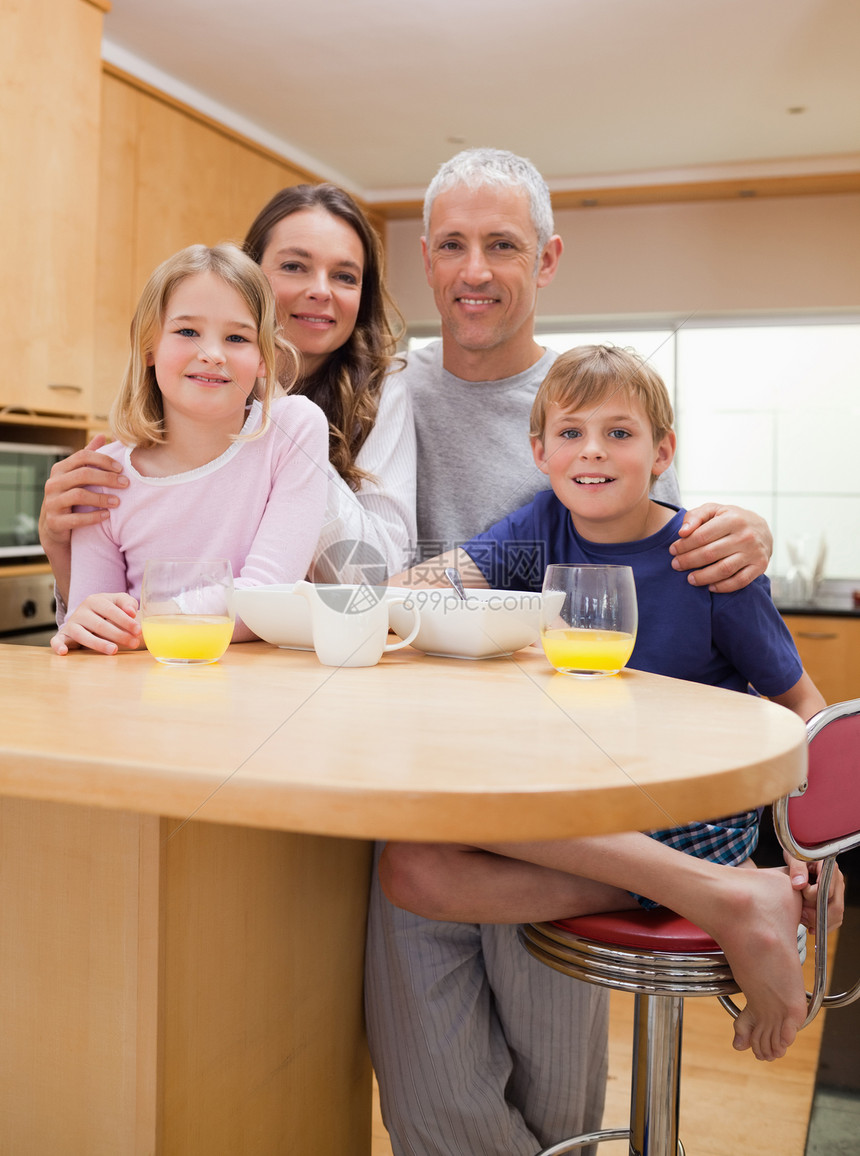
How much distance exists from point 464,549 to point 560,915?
590 millimetres

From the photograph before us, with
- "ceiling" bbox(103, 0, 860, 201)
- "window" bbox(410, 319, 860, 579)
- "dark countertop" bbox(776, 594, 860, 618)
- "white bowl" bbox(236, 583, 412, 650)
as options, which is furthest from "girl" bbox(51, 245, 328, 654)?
"window" bbox(410, 319, 860, 579)

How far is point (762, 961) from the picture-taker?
2.67 ft

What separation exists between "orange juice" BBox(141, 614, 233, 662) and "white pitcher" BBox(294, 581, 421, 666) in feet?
0.27

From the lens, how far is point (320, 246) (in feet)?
5.10

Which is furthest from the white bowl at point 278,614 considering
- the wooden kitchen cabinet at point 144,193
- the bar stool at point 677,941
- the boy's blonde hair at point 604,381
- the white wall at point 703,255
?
the white wall at point 703,255

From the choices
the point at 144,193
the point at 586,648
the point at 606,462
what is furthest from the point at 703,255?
the point at 586,648

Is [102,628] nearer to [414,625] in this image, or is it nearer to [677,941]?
[414,625]

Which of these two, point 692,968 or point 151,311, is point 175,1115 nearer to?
point 692,968

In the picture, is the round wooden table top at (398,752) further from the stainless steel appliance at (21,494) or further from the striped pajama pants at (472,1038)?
the stainless steel appliance at (21,494)

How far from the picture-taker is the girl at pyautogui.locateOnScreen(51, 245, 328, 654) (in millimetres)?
1132

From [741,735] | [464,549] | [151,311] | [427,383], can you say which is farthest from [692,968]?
[427,383]

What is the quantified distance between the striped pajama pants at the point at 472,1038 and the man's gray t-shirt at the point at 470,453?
64 cm

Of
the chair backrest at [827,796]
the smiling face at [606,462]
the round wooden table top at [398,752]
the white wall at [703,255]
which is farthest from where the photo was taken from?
the white wall at [703,255]

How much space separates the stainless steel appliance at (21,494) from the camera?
2.69 metres
